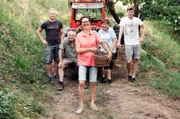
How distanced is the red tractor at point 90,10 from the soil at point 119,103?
2084 millimetres

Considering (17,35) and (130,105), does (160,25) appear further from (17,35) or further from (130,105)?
(130,105)

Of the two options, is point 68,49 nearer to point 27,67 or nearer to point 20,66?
point 27,67

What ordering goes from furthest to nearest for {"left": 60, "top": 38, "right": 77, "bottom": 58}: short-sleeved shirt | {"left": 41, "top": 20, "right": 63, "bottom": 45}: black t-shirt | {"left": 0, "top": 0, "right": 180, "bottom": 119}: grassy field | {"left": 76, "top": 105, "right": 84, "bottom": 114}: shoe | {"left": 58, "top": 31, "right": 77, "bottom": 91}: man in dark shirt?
A: 1. {"left": 41, "top": 20, "right": 63, "bottom": 45}: black t-shirt
2. {"left": 60, "top": 38, "right": 77, "bottom": 58}: short-sleeved shirt
3. {"left": 58, "top": 31, "right": 77, "bottom": 91}: man in dark shirt
4. {"left": 76, "top": 105, "right": 84, "bottom": 114}: shoe
5. {"left": 0, "top": 0, "right": 180, "bottom": 119}: grassy field

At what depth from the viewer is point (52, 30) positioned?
346 inches

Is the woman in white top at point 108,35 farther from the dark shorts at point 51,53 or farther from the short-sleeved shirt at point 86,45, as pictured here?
the short-sleeved shirt at point 86,45

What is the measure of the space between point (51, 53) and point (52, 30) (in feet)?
1.82

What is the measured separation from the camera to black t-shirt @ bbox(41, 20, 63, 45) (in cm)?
876

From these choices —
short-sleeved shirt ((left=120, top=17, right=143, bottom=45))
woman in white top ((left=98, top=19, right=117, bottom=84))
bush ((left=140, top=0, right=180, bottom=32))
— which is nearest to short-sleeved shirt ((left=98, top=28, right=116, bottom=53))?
woman in white top ((left=98, top=19, right=117, bottom=84))

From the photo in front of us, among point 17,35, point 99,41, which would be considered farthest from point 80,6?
point 99,41

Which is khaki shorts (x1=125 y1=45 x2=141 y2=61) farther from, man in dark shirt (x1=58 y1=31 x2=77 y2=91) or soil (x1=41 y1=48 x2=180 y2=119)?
man in dark shirt (x1=58 y1=31 x2=77 y2=91)

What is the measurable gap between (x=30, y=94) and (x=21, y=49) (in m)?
2.75

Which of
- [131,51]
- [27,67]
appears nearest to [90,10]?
[131,51]

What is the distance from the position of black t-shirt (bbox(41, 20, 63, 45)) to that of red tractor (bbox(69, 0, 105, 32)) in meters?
1.43

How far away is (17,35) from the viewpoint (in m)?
10.6
